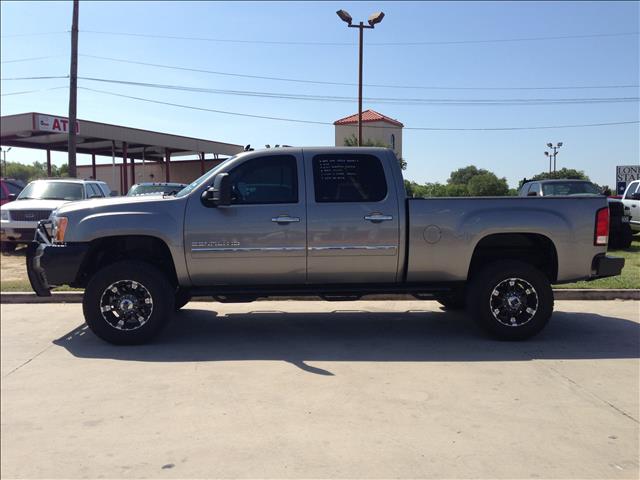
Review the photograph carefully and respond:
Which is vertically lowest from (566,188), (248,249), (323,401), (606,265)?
(323,401)

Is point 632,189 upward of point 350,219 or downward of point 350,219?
upward

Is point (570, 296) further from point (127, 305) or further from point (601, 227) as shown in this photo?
point (127, 305)

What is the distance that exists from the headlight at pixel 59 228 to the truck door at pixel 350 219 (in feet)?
8.74

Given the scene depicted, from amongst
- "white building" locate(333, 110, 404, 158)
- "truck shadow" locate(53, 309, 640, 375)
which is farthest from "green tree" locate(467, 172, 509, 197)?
"truck shadow" locate(53, 309, 640, 375)

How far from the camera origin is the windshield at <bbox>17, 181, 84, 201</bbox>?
1302cm

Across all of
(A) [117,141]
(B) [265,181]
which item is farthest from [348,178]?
(A) [117,141]

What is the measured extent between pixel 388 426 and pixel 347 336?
8.14 feet

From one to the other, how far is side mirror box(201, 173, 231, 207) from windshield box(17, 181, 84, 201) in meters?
8.63

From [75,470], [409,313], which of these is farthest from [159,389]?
[409,313]

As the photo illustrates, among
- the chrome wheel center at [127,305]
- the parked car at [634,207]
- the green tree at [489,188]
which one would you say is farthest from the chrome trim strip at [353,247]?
the parked car at [634,207]

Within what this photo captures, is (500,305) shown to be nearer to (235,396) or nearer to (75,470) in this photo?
(235,396)

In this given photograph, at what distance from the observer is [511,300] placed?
6.07 m

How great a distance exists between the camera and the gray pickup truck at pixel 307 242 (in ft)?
19.1

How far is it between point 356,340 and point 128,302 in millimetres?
2582
